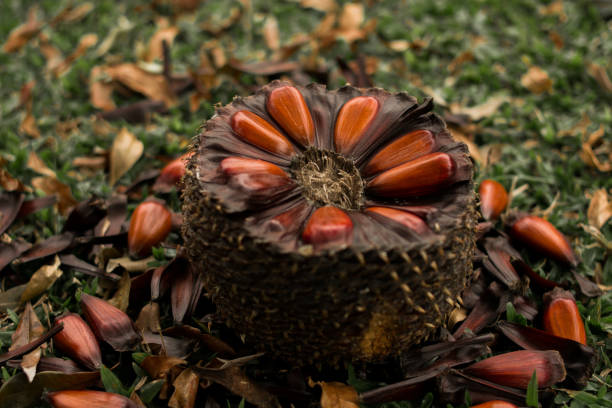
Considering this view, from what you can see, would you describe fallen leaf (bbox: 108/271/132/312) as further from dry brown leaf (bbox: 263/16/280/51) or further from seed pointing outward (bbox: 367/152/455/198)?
dry brown leaf (bbox: 263/16/280/51)

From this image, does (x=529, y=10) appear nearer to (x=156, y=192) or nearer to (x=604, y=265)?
(x=604, y=265)

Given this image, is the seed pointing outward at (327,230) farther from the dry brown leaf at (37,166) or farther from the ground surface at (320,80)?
the dry brown leaf at (37,166)

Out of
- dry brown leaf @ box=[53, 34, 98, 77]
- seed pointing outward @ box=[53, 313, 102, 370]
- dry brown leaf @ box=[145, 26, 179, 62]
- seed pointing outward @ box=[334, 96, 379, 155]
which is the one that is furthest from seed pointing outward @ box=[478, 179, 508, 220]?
dry brown leaf @ box=[53, 34, 98, 77]

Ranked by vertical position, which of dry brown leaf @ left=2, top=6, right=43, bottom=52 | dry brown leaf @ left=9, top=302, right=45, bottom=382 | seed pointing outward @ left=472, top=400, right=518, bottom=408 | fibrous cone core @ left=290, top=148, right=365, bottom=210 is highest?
fibrous cone core @ left=290, top=148, right=365, bottom=210

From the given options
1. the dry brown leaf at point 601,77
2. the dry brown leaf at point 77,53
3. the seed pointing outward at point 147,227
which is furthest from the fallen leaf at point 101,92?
the dry brown leaf at point 601,77

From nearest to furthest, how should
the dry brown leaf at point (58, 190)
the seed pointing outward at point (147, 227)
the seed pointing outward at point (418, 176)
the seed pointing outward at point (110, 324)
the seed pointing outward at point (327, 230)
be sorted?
the seed pointing outward at point (327, 230)
the seed pointing outward at point (418, 176)
the seed pointing outward at point (110, 324)
the seed pointing outward at point (147, 227)
the dry brown leaf at point (58, 190)
